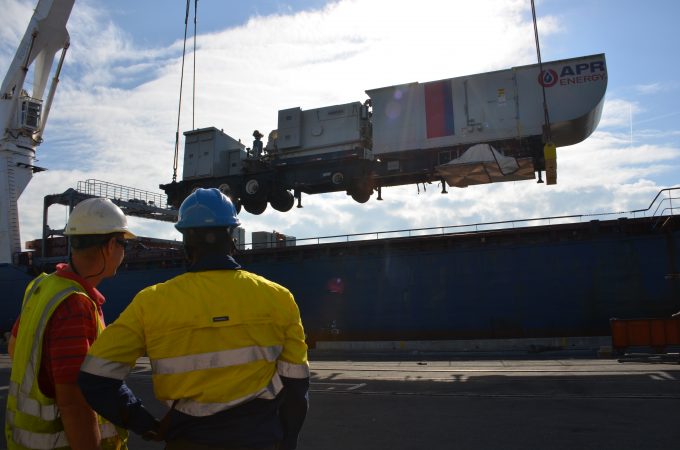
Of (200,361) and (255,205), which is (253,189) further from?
(200,361)

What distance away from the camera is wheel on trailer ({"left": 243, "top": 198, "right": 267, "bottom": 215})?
17.5 m

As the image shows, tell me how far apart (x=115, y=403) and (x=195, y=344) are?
376 millimetres

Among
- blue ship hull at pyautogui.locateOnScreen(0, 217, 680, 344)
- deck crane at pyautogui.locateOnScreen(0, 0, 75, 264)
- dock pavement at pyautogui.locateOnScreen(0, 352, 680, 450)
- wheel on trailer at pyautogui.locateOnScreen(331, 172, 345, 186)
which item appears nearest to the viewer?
dock pavement at pyautogui.locateOnScreen(0, 352, 680, 450)

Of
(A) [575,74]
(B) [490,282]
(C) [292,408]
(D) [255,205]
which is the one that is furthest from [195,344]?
(B) [490,282]

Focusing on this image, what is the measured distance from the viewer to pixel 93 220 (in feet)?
8.45

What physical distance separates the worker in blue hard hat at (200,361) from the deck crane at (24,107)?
1012 inches

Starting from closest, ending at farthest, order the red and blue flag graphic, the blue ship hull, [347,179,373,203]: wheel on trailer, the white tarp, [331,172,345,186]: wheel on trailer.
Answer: the white tarp < the red and blue flag graphic < [347,179,373,203]: wheel on trailer < [331,172,345,186]: wheel on trailer < the blue ship hull

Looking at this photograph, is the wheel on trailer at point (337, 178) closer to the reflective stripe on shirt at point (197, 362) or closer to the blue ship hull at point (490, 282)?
the blue ship hull at point (490, 282)

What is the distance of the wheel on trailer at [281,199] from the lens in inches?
682

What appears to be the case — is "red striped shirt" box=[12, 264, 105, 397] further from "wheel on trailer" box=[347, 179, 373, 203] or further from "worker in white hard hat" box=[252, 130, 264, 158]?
"worker in white hard hat" box=[252, 130, 264, 158]

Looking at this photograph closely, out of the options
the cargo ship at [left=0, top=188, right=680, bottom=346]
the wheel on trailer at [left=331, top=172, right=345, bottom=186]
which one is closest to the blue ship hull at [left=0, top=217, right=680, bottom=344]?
the cargo ship at [left=0, top=188, right=680, bottom=346]

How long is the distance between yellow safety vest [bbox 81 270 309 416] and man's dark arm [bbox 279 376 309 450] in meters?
0.14

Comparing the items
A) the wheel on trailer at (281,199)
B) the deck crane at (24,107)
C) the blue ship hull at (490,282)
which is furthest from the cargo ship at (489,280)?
the deck crane at (24,107)

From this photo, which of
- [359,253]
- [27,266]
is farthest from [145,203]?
[359,253]
